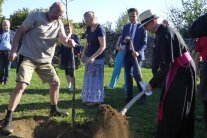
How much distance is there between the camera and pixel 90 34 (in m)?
8.93

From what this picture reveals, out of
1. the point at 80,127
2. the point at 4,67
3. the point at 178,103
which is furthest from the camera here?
the point at 4,67

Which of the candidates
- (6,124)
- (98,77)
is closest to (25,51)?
(6,124)

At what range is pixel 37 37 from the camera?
716 centimetres

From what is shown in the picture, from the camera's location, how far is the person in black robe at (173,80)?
553 cm

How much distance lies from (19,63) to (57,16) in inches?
39.4

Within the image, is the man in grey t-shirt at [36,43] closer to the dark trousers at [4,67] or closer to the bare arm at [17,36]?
the bare arm at [17,36]

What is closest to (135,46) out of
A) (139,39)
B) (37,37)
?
(139,39)

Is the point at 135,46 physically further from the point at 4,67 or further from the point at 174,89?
the point at 4,67

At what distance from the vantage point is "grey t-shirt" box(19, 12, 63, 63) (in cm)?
711

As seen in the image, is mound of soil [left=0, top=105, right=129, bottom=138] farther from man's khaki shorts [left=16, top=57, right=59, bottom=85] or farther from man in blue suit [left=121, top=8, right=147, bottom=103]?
man in blue suit [left=121, top=8, right=147, bottom=103]

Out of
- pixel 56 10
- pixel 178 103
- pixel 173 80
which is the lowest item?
pixel 178 103

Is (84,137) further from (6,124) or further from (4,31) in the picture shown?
(4,31)

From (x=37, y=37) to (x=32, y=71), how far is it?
571mm

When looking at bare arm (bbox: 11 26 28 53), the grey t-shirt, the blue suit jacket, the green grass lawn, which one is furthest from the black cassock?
the blue suit jacket
